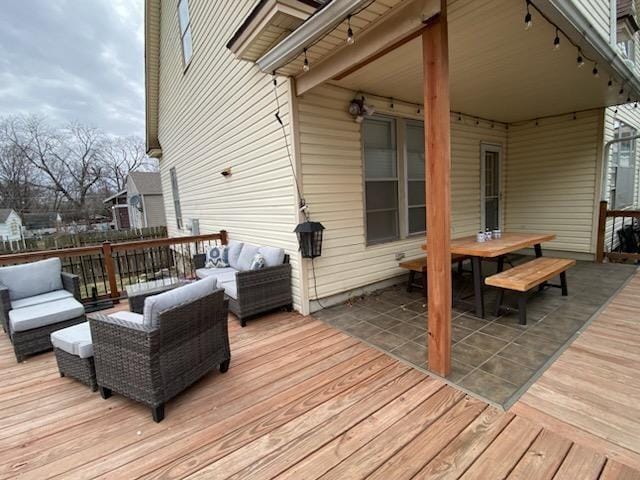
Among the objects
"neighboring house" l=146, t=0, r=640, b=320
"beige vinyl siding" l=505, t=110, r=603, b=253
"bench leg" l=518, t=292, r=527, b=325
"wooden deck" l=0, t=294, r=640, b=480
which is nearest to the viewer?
"wooden deck" l=0, t=294, r=640, b=480

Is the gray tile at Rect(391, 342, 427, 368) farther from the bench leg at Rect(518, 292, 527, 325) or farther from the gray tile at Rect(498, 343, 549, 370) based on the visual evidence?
the bench leg at Rect(518, 292, 527, 325)

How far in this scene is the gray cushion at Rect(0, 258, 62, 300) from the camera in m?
3.56

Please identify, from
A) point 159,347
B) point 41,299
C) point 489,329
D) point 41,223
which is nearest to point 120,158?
point 41,223

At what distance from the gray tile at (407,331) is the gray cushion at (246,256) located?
2329 millimetres

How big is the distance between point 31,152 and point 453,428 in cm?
2967

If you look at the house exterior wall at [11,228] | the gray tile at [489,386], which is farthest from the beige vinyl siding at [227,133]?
the house exterior wall at [11,228]

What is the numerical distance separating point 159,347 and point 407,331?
240cm

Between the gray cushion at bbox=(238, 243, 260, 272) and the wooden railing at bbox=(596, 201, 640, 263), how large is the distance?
6448 millimetres

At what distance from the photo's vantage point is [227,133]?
546cm

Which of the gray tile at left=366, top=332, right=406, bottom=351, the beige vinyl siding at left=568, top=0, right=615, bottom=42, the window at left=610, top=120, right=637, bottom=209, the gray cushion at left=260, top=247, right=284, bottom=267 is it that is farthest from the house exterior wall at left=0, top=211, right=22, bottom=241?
the window at left=610, top=120, right=637, bottom=209

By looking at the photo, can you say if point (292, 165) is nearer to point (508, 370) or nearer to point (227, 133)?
point (227, 133)

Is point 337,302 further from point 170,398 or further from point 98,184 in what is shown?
point 98,184

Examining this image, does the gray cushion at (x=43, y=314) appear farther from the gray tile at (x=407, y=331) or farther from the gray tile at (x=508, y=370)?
the gray tile at (x=508, y=370)

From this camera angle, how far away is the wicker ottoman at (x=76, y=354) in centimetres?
236
